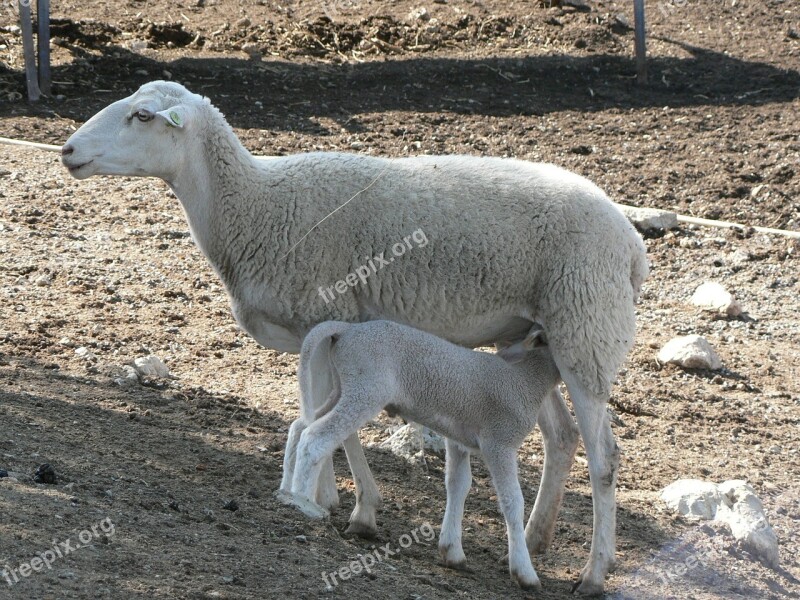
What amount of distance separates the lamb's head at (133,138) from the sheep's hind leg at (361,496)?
1.72 metres

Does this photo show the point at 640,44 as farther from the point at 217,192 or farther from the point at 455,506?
the point at 455,506

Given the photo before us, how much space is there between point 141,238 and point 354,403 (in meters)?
5.20

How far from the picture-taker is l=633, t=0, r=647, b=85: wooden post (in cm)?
1367

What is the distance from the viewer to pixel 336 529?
5848 mm

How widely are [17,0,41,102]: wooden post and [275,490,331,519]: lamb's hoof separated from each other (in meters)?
8.11

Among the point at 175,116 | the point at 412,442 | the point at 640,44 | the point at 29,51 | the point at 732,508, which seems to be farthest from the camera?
the point at 640,44

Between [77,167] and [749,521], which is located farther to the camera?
[749,521]

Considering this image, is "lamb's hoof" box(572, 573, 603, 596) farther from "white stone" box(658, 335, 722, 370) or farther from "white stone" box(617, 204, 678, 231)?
"white stone" box(617, 204, 678, 231)

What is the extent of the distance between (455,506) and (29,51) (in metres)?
8.48

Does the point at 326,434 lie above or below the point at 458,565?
above

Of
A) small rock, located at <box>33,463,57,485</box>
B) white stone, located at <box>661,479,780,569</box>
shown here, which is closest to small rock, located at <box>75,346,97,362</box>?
small rock, located at <box>33,463,57,485</box>

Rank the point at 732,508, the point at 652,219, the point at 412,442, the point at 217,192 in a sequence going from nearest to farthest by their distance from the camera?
the point at 217,192 < the point at 732,508 < the point at 412,442 < the point at 652,219

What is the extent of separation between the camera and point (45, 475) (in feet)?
17.8

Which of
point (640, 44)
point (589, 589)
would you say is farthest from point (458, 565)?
point (640, 44)
